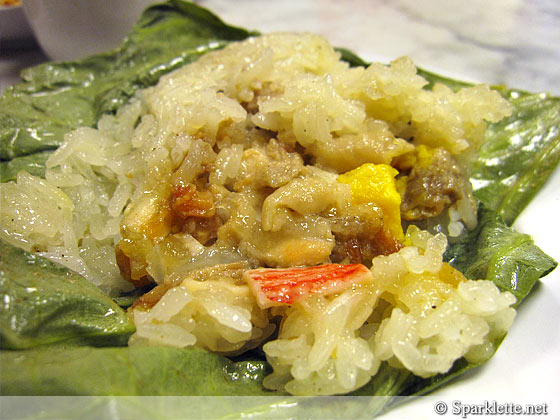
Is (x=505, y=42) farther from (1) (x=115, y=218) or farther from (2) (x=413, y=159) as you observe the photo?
(1) (x=115, y=218)

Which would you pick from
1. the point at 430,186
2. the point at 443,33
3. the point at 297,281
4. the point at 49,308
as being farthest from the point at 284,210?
the point at 443,33

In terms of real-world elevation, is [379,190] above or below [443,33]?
above

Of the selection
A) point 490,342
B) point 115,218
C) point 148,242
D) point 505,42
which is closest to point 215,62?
point 115,218

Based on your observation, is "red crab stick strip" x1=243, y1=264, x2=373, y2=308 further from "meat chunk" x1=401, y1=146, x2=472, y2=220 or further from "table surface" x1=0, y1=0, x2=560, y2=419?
"table surface" x1=0, y1=0, x2=560, y2=419

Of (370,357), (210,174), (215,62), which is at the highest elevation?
(215,62)

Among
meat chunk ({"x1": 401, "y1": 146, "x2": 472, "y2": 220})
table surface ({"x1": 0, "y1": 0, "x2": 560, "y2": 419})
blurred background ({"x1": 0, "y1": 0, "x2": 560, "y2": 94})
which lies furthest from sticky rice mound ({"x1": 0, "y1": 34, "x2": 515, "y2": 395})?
blurred background ({"x1": 0, "y1": 0, "x2": 560, "y2": 94})

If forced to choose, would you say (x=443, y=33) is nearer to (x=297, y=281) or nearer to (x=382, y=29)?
(x=382, y=29)
